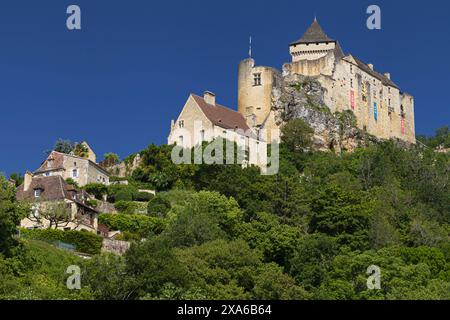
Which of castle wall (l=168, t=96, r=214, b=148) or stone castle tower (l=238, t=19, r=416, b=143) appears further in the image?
stone castle tower (l=238, t=19, r=416, b=143)

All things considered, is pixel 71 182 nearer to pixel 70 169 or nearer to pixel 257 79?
pixel 70 169

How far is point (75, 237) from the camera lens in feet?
178

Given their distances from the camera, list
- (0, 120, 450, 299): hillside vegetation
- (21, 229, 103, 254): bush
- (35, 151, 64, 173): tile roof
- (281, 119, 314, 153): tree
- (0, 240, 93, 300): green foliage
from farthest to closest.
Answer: (281, 119, 314, 153): tree
(35, 151, 64, 173): tile roof
(21, 229, 103, 254): bush
(0, 120, 450, 299): hillside vegetation
(0, 240, 93, 300): green foliage

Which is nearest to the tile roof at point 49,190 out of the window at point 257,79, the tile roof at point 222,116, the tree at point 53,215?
the tree at point 53,215

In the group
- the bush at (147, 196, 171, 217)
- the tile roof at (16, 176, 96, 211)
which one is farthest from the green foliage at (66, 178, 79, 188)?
the bush at (147, 196, 171, 217)

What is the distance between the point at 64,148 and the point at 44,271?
4566 cm

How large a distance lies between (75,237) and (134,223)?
312 inches

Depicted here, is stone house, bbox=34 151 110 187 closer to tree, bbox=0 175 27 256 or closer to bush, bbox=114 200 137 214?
bush, bbox=114 200 137 214

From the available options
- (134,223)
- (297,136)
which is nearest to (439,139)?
(297,136)

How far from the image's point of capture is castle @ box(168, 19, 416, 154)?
80.5 meters

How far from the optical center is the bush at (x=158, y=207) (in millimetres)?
66000

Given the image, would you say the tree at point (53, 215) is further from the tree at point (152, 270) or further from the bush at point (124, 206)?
the tree at point (152, 270)

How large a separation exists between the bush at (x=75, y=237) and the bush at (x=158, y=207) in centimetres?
1112
